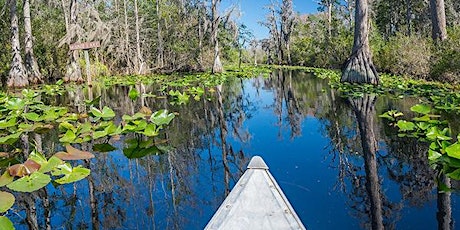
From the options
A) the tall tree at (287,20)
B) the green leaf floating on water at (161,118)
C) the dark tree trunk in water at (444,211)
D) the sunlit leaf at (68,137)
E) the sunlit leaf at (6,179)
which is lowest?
the dark tree trunk in water at (444,211)

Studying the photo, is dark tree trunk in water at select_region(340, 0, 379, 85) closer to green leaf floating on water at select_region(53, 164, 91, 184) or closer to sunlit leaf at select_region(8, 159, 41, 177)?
green leaf floating on water at select_region(53, 164, 91, 184)

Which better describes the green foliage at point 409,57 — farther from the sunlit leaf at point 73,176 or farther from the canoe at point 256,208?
the canoe at point 256,208

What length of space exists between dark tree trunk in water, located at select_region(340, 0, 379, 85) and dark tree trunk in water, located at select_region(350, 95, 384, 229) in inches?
127

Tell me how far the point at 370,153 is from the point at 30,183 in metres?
2.97

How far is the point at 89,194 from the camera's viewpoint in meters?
2.68

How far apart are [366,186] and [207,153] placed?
1.73 meters

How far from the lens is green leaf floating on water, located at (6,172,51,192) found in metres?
2.34

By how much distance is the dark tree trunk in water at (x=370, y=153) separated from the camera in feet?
7.31

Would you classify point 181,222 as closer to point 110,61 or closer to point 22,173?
point 22,173

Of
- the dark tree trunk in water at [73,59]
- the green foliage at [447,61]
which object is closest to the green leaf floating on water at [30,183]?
the green foliage at [447,61]

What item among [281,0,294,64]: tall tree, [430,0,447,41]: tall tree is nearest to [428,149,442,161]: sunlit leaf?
[430,0,447,41]: tall tree

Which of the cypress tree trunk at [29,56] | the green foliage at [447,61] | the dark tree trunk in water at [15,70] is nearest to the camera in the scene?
the green foliage at [447,61]

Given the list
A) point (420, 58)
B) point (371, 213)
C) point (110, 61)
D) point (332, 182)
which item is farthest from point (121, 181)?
point (110, 61)

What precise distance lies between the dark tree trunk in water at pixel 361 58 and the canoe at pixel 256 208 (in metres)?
9.17
